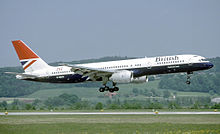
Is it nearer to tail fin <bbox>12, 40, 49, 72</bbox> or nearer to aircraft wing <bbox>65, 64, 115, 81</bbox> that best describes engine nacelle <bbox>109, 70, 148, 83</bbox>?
aircraft wing <bbox>65, 64, 115, 81</bbox>

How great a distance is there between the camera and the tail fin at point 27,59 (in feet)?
194

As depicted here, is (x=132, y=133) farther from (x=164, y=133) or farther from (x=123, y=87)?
(x=123, y=87)

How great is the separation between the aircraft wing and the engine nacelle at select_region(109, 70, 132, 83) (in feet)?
2.49

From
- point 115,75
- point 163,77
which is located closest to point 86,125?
point 115,75

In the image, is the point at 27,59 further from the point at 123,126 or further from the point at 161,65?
the point at 123,126

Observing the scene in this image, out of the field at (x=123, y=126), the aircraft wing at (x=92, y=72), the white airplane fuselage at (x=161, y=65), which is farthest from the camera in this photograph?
the aircraft wing at (x=92, y=72)

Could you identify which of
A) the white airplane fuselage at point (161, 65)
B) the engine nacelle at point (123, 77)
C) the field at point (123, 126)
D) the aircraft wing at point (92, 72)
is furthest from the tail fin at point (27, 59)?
the field at point (123, 126)

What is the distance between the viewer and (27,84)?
383ft

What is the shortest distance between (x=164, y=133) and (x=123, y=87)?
102 m

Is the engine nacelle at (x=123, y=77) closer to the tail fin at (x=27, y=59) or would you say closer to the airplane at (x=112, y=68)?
the airplane at (x=112, y=68)

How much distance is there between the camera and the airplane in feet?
171

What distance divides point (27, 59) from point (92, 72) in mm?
11348

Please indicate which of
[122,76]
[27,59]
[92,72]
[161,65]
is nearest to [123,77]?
[122,76]

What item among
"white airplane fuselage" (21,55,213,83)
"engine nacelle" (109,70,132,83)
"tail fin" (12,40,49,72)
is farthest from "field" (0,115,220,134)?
"tail fin" (12,40,49,72)
